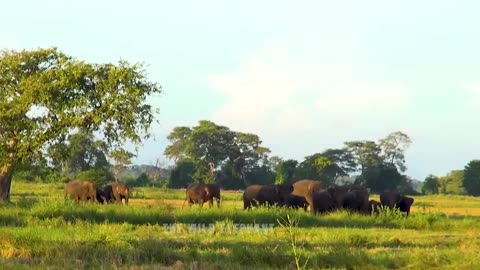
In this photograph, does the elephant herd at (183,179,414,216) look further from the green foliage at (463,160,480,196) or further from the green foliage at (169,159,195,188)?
the green foliage at (463,160,480,196)

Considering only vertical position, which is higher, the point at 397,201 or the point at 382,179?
the point at 382,179

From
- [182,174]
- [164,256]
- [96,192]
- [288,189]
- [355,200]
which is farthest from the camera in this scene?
[182,174]

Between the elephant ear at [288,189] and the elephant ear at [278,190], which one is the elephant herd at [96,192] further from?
the elephant ear at [288,189]

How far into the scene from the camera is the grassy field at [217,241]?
9.70 m

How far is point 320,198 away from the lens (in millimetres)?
25656

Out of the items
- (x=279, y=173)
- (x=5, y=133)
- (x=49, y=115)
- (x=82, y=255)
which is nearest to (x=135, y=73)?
(x=49, y=115)

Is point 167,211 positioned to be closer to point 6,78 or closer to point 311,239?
point 311,239

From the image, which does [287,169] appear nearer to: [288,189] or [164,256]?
[288,189]

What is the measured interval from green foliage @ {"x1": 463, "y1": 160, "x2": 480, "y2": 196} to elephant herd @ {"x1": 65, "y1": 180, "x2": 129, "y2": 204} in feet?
152

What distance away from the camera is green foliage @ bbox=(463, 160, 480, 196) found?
67312 mm

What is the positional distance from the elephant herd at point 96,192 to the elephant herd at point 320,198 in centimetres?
554

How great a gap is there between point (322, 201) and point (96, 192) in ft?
35.2

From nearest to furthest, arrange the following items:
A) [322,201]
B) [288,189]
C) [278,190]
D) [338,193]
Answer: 1. [322,201]
2. [338,193]
3. [288,189]
4. [278,190]

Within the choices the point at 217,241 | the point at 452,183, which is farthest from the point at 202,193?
the point at 452,183
